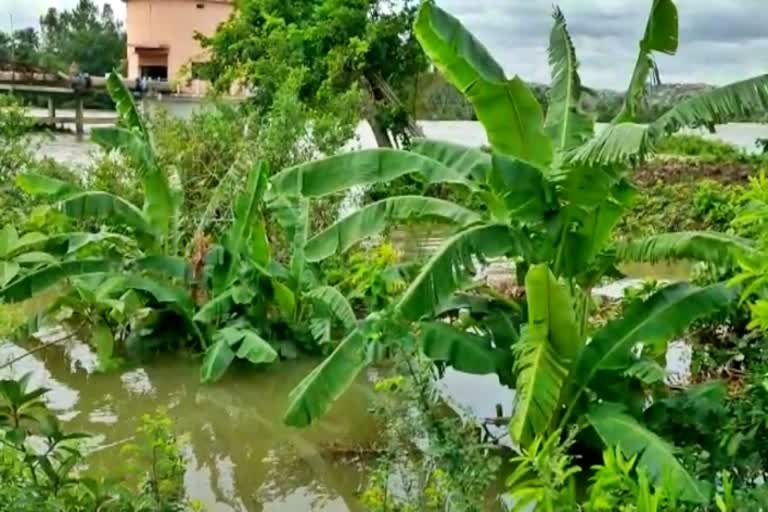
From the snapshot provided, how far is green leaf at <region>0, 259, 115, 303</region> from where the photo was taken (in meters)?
6.34

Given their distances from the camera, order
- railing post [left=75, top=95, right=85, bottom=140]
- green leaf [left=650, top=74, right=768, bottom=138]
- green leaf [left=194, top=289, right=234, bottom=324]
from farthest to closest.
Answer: railing post [left=75, top=95, right=85, bottom=140], green leaf [left=194, top=289, right=234, bottom=324], green leaf [left=650, top=74, right=768, bottom=138]

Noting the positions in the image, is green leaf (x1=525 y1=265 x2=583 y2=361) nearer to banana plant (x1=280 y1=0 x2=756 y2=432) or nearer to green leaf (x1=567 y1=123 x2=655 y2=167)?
banana plant (x1=280 y1=0 x2=756 y2=432)

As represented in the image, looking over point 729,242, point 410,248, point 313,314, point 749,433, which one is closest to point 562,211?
point 729,242

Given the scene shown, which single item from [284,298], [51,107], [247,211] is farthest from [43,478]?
[51,107]

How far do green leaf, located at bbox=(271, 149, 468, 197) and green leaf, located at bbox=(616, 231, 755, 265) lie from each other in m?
1.04

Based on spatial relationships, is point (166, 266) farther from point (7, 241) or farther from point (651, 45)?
point (651, 45)

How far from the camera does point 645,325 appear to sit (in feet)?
15.5

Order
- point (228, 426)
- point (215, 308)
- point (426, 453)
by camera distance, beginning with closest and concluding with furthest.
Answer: point (426, 453), point (228, 426), point (215, 308)

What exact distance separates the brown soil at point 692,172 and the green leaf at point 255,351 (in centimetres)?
1121

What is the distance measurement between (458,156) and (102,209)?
3236mm

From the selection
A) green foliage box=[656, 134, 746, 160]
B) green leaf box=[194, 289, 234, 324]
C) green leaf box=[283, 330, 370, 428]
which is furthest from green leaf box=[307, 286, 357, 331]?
green foliage box=[656, 134, 746, 160]

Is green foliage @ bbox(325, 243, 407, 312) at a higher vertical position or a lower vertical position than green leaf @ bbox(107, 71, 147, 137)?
lower

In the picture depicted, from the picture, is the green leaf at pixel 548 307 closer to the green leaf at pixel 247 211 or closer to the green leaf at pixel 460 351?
the green leaf at pixel 460 351

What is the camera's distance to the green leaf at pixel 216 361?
6.39 m
